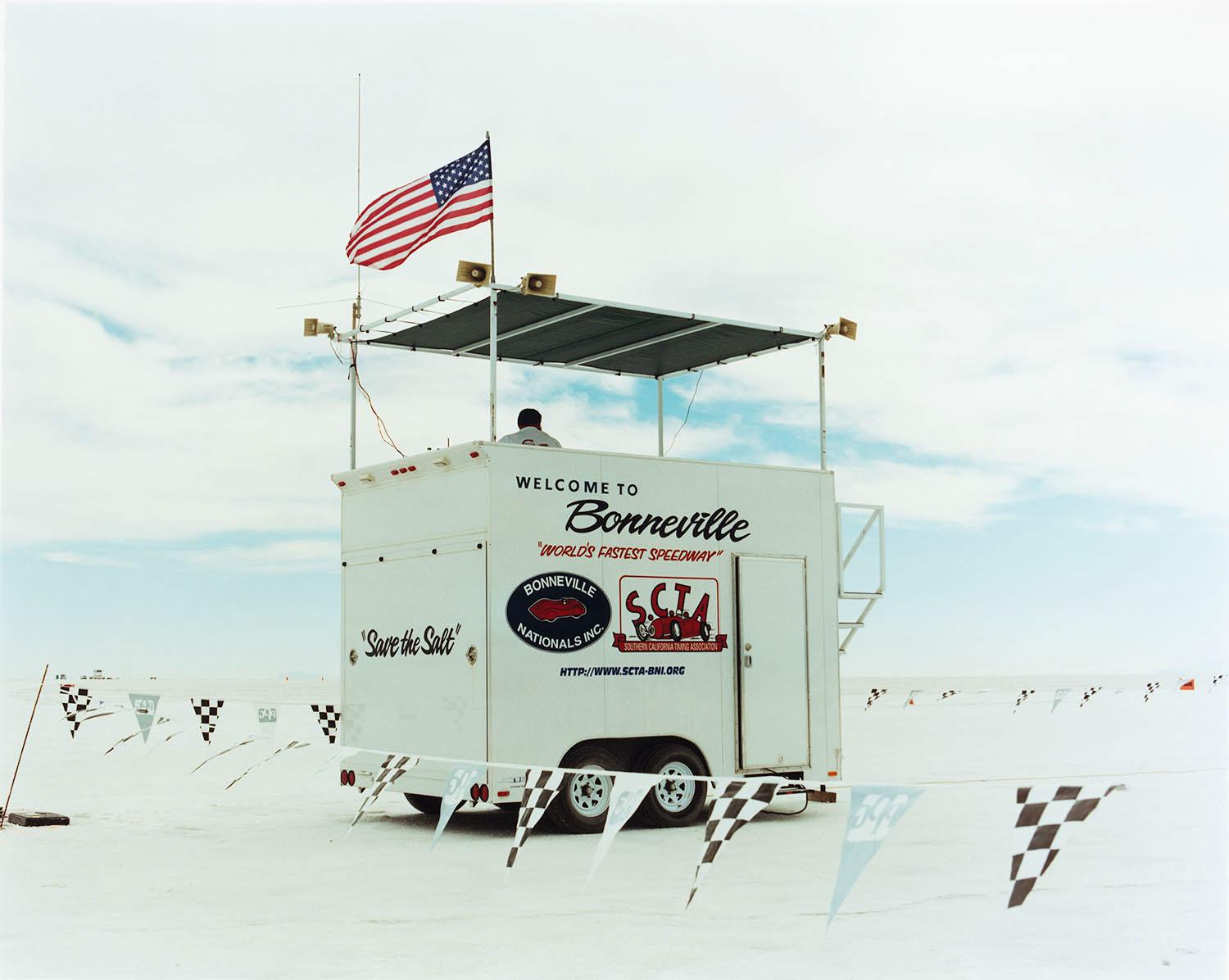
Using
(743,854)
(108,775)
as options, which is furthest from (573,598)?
(108,775)

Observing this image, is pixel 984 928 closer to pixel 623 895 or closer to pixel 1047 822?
pixel 1047 822

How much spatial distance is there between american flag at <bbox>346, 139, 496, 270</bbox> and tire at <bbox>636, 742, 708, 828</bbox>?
4877 millimetres

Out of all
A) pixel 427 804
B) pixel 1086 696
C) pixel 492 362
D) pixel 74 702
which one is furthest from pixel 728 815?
pixel 1086 696

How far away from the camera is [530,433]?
1202cm

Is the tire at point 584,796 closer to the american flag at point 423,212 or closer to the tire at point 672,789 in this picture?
the tire at point 672,789

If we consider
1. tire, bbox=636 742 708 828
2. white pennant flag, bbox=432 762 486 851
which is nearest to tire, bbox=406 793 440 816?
tire, bbox=636 742 708 828

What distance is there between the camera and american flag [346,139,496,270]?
12164 mm

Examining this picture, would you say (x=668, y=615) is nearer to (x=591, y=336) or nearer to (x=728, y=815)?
(x=591, y=336)

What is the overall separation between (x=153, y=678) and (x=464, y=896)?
95.0 metres

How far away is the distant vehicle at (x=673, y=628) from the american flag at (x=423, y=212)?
12.5ft

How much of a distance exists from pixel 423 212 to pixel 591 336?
86.0 inches

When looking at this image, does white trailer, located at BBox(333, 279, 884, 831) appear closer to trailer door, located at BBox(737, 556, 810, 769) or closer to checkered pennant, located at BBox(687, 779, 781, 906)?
trailer door, located at BBox(737, 556, 810, 769)

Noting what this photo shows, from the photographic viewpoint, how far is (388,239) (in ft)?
42.3

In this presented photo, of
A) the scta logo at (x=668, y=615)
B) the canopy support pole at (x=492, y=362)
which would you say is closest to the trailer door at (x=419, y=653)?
the canopy support pole at (x=492, y=362)
